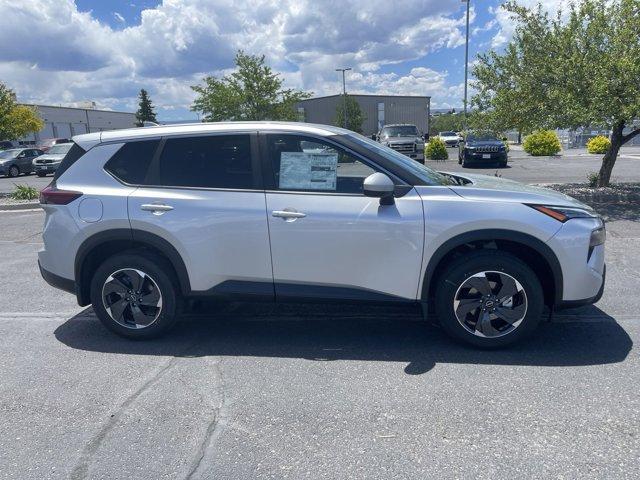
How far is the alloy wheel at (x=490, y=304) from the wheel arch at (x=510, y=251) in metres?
0.23

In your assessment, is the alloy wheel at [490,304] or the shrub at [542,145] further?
the shrub at [542,145]

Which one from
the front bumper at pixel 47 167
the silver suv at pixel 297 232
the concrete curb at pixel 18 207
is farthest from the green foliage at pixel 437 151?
the silver suv at pixel 297 232

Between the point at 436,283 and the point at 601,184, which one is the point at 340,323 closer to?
the point at 436,283

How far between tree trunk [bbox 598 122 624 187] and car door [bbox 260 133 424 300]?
7.92 m

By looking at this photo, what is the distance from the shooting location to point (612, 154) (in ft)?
35.1

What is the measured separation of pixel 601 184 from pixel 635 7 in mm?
3690

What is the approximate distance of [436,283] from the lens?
12.5 ft

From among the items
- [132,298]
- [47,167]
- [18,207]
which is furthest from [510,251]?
[47,167]

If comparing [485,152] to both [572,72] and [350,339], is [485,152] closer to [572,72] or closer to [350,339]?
[572,72]

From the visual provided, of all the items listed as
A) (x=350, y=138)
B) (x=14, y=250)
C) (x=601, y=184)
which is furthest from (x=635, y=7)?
(x=14, y=250)

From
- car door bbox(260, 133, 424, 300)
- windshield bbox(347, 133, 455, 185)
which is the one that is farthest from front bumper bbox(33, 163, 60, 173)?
windshield bbox(347, 133, 455, 185)

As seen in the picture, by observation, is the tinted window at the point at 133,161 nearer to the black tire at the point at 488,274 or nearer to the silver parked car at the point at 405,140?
the black tire at the point at 488,274

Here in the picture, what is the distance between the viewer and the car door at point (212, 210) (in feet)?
12.4

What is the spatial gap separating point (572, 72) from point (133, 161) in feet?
26.4
